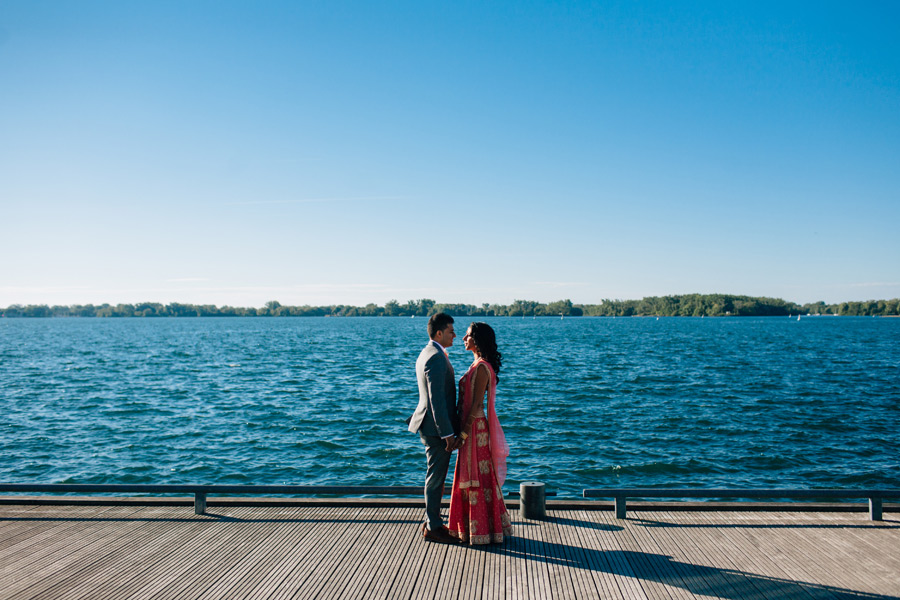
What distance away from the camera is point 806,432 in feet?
59.2

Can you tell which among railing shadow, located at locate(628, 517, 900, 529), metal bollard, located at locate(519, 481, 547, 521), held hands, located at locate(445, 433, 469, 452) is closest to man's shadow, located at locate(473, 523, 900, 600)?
metal bollard, located at locate(519, 481, 547, 521)

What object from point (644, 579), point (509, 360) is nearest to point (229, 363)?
point (509, 360)

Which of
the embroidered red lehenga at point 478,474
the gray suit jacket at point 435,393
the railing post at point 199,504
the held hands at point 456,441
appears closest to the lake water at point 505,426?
the embroidered red lehenga at point 478,474

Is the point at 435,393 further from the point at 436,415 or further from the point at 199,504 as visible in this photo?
the point at 199,504

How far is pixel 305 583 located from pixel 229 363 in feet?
133

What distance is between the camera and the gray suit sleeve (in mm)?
5148

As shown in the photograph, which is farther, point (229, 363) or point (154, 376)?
point (229, 363)

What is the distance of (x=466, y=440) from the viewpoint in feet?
17.6

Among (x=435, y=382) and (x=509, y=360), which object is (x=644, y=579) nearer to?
(x=435, y=382)

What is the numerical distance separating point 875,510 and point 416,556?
4760 millimetres

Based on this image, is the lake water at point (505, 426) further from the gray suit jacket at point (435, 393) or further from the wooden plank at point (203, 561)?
the wooden plank at point (203, 561)

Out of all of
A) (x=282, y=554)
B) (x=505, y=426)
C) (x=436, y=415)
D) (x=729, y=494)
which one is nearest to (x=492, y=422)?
(x=436, y=415)

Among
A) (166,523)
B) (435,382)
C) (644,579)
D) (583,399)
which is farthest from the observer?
(583,399)

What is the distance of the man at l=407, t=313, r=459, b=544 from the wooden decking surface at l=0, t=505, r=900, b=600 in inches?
12.7
